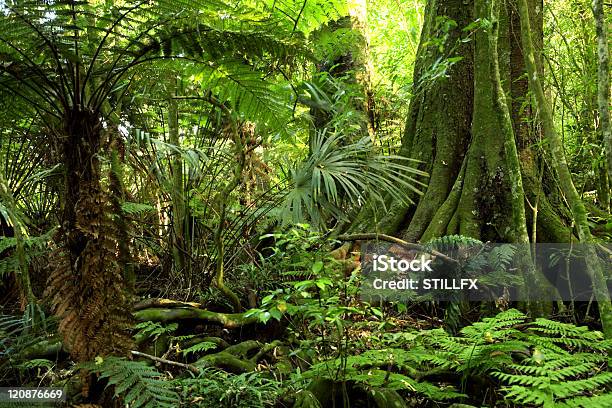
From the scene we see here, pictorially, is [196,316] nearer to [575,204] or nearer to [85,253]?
[85,253]

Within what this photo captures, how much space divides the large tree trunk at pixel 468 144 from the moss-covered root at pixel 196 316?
1.63 m

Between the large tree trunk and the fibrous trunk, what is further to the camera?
the large tree trunk

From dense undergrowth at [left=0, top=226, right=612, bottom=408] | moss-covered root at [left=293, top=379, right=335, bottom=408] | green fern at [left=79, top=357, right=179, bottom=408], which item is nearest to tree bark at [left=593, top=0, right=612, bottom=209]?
dense undergrowth at [left=0, top=226, right=612, bottom=408]

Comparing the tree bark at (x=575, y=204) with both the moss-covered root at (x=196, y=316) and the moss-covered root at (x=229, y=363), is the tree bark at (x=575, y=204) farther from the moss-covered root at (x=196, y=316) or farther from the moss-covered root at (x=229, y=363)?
the moss-covered root at (x=196, y=316)

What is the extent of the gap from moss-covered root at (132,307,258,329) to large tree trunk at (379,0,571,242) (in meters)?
1.63

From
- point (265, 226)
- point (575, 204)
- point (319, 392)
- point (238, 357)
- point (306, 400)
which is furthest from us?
point (265, 226)

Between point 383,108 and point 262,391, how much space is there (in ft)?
14.1

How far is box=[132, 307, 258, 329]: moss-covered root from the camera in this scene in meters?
3.05

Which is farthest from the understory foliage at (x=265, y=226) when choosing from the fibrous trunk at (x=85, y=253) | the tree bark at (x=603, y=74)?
the tree bark at (x=603, y=74)

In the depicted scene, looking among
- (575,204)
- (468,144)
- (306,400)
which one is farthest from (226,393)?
(468,144)

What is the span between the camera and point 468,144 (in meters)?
4.29

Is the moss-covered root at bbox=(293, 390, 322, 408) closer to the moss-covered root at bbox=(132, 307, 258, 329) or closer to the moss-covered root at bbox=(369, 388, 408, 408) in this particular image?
the moss-covered root at bbox=(369, 388, 408, 408)

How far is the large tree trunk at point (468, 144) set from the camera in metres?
3.75

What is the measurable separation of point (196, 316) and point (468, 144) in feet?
9.54
